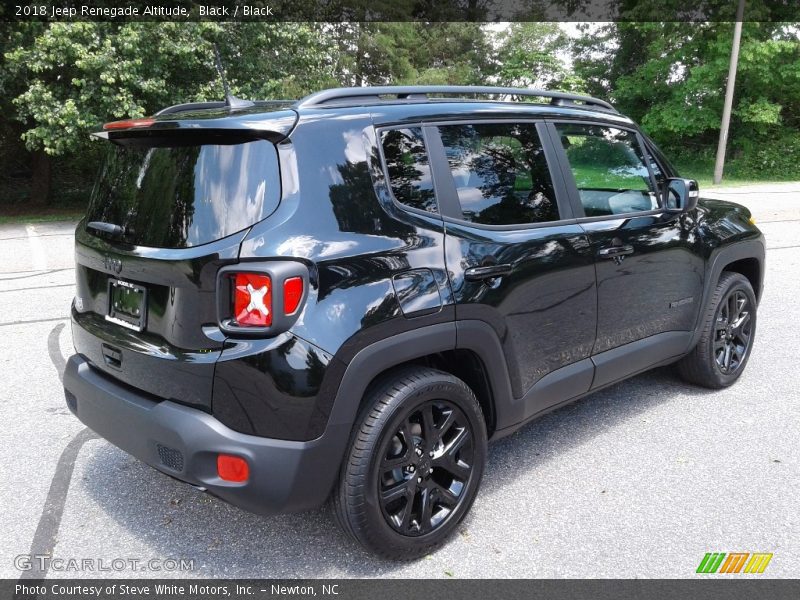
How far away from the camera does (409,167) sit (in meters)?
2.76

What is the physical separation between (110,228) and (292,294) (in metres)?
0.99

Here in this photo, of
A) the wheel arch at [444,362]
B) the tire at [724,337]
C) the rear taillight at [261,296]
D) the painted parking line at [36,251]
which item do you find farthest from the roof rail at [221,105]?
the painted parking line at [36,251]

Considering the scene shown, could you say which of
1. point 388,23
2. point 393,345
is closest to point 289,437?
point 393,345

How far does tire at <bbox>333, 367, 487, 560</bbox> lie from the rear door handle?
112 cm

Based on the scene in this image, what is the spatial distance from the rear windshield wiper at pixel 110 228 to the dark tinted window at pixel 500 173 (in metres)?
1.38

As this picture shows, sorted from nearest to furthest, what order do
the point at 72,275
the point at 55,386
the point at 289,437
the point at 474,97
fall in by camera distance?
the point at 289,437 < the point at 474,97 < the point at 55,386 < the point at 72,275

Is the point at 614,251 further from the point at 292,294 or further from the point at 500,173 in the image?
the point at 292,294

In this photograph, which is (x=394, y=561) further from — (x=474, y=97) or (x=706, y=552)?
(x=474, y=97)

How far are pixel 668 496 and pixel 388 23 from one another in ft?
115

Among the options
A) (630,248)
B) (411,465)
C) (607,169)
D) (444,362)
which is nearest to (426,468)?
(411,465)

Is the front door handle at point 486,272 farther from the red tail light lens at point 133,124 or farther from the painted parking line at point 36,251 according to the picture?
the painted parking line at point 36,251

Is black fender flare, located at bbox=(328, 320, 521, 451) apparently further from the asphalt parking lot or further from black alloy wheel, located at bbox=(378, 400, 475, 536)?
the asphalt parking lot

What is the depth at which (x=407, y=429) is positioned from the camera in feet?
8.80

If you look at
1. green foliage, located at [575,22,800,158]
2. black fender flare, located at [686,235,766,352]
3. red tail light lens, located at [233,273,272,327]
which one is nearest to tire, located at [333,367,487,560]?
red tail light lens, located at [233,273,272,327]
